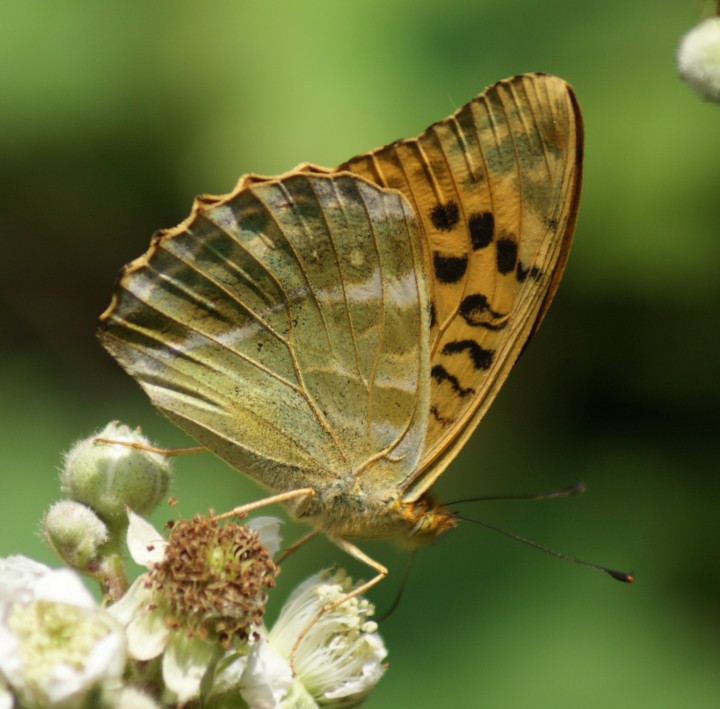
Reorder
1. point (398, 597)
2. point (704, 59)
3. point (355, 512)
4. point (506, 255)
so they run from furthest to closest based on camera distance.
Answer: point (398, 597) → point (355, 512) → point (506, 255) → point (704, 59)

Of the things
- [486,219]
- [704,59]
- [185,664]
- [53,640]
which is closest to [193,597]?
[185,664]

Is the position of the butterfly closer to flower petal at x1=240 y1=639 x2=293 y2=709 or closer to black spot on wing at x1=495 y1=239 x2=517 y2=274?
black spot on wing at x1=495 y1=239 x2=517 y2=274

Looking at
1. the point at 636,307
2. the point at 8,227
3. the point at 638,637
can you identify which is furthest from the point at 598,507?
the point at 8,227

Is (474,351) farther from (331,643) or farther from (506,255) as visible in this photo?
(331,643)

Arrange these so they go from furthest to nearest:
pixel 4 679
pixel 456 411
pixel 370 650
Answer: pixel 456 411 → pixel 370 650 → pixel 4 679

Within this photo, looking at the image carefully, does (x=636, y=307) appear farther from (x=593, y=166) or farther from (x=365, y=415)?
(x=365, y=415)

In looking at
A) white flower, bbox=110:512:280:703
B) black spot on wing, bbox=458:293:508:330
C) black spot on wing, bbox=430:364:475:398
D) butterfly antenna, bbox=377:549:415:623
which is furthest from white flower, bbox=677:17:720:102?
butterfly antenna, bbox=377:549:415:623
